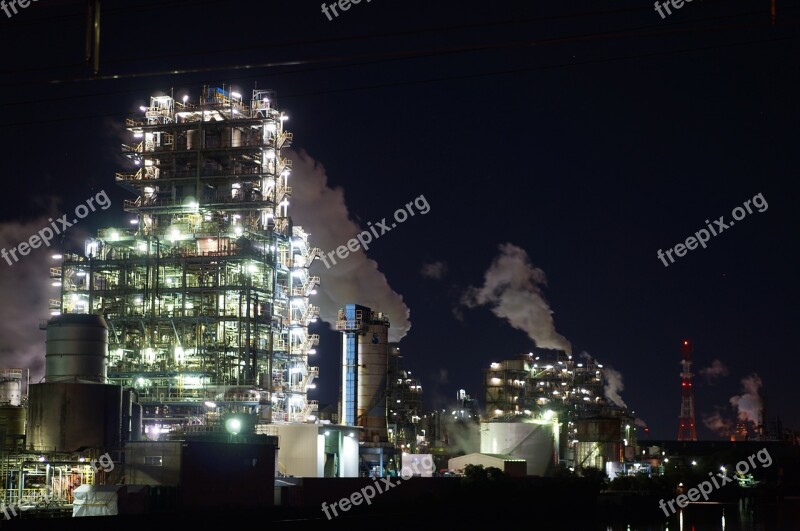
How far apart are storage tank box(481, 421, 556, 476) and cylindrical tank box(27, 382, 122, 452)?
1814 inches

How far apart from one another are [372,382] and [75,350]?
32770 mm

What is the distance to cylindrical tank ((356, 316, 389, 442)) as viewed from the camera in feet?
266

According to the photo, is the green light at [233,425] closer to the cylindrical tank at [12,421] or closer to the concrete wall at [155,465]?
the cylindrical tank at [12,421]

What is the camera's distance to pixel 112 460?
1868 inches

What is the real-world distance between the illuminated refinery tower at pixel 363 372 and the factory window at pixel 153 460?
1388 inches

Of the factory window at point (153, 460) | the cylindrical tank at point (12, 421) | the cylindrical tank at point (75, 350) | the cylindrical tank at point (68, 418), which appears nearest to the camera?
the factory window at point (153, 460)

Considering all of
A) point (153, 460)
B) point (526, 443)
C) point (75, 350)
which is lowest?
point (526, 443)

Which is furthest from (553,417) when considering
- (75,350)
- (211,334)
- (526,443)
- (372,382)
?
(75,350)

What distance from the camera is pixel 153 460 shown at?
45594 mm

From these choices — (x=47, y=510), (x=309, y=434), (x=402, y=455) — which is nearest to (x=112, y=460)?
(x=47, y=510)

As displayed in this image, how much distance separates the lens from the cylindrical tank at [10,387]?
64.4m

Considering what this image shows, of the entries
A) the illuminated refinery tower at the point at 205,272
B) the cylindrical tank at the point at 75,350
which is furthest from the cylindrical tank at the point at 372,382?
the cylindrical tank at the point at 75,350

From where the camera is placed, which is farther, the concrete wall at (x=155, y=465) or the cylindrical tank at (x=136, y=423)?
the cylindrical tank at (x=136, y=423)

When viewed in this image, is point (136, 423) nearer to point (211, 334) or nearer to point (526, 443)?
point (211, 334)
